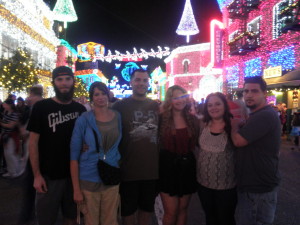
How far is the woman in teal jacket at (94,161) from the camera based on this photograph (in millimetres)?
2510

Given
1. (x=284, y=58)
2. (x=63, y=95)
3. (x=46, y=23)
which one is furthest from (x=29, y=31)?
(x=63, y=95)

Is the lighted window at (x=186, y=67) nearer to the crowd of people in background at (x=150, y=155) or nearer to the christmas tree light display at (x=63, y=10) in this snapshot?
the christmas tree light display at (x=63, y=10)

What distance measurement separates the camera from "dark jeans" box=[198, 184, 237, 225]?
257 cm

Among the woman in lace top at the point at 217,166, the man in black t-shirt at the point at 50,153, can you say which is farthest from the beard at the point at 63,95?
the woman in lace top at the point at 217,166

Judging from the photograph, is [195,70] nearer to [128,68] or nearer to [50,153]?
[128,68]

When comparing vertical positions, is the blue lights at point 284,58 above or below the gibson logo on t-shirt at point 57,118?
above

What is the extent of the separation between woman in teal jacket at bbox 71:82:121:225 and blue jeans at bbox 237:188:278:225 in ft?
4.46

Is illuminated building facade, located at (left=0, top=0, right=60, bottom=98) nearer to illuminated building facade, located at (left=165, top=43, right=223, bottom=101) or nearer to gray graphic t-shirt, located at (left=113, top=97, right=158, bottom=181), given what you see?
illuminated building facade, located at (left=165, top=43, right=223, bottom=101)

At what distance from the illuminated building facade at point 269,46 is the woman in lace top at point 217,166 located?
995cm

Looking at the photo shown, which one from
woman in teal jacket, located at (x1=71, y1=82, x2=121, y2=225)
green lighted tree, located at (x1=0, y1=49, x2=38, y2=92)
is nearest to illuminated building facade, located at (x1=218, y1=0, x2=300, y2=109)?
woman in teal jacket, located at (x1=71, y1=82, x2=121, y2=225)

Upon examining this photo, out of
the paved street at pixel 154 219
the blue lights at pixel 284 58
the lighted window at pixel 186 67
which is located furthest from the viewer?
the lighted window at pixel 186 67

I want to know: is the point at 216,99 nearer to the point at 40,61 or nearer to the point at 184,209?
the point at 184,209

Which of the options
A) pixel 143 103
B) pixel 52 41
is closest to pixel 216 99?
pixel 143 103

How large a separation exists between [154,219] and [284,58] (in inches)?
492
